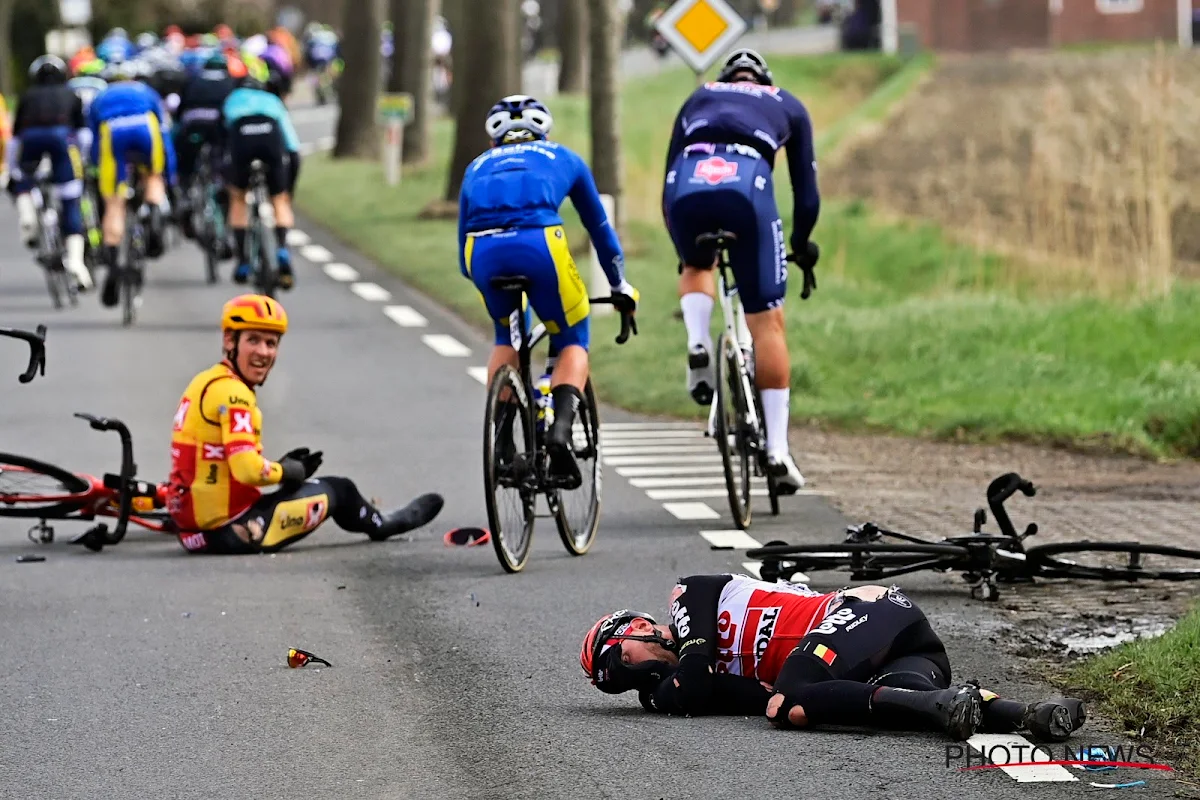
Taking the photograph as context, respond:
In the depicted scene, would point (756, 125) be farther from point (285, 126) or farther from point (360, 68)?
point (360, 68)

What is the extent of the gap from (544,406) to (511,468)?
388 millimetres

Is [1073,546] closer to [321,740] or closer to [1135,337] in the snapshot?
[321,740]

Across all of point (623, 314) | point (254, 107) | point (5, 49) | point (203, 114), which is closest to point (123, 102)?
point (254, 107)

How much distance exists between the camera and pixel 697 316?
11.0 meters

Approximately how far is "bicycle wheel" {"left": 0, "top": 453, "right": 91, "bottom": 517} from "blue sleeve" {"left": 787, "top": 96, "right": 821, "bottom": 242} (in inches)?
134

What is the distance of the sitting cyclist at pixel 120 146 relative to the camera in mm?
19594

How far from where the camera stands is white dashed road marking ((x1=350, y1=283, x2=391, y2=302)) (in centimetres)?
2197

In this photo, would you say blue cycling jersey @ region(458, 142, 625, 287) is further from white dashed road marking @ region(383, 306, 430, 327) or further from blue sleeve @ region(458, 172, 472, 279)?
white dashed road marking @ region(383, 306, 430, 327)

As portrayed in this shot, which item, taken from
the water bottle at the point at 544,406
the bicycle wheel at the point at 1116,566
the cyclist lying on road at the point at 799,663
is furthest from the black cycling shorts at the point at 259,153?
the cyclist lying on road at the point at 799,663

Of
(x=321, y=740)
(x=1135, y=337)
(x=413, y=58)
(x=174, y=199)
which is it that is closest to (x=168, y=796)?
(x=321, y=740)

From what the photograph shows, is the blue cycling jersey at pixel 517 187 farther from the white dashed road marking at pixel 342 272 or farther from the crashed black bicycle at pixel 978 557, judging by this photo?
the white dashed road marking at pixel 342 272

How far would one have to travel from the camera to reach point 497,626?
8539 mm

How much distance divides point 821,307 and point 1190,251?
388 inches

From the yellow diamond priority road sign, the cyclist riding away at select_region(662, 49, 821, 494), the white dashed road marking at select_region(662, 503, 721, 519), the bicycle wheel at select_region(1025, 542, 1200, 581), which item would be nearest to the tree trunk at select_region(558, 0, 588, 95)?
the yellow diamond priority road sign
